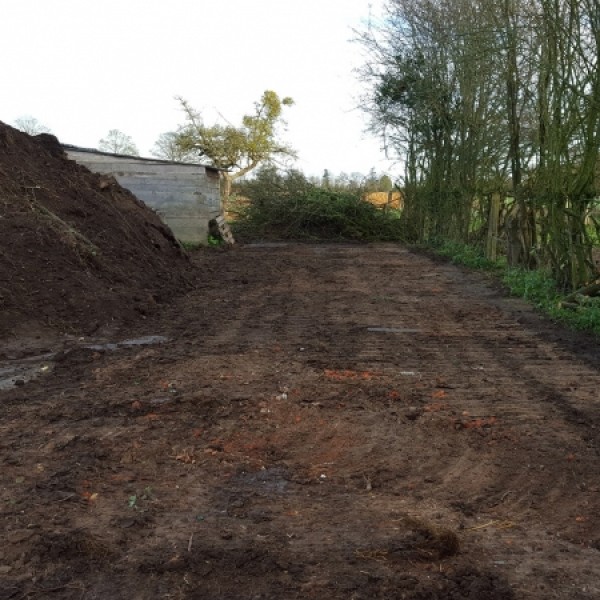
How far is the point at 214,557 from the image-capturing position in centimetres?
319

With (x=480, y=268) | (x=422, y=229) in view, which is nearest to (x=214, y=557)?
(x=480, y=268)

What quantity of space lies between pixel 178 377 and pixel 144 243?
7925 mm

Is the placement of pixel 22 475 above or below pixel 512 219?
below

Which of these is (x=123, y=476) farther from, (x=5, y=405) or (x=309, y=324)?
(x=309, y=324)

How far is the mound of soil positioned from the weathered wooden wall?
5428mm

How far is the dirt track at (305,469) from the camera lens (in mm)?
3094

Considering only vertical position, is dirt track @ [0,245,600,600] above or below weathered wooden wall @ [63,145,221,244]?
below

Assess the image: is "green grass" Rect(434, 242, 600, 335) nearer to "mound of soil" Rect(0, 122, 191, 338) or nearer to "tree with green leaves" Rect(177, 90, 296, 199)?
"mound of soil" Rect(0, 122, 191, 338)

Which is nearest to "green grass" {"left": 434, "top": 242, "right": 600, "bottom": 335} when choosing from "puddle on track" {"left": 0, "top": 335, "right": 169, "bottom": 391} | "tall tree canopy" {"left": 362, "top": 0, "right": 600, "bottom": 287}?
"tall tree canopy" {"left": 362, "top": 0, "right": 600, "bottom": 287}

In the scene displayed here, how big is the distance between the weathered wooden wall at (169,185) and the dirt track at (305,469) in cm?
A: 1351

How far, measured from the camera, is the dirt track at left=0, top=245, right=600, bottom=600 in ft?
10.2

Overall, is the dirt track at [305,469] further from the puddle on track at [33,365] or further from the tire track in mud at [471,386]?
the puddle on track at [33,365]

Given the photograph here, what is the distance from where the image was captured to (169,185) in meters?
21.3

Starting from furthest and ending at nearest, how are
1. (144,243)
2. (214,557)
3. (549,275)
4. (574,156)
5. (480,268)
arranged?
(480,268) < (144,243) < (549,275) < (574,156) < (214,557)
